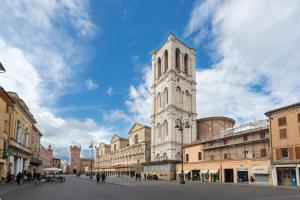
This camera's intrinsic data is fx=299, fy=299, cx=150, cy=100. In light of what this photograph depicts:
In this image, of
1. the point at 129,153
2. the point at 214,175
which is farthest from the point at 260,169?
the point at 129,153

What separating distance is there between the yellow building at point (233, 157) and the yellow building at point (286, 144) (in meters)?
1.85

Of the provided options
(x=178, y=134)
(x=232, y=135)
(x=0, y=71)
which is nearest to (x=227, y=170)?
(x=232, y=135)

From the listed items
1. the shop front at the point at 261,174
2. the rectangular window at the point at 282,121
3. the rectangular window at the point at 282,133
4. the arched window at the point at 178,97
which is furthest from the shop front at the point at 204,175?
the arched window at the point at 178,97

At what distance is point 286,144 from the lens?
37438 millimetres

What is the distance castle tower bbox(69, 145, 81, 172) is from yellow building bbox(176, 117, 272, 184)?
11984cm

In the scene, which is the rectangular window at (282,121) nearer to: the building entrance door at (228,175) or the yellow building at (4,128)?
the building entrance door at (228,175)

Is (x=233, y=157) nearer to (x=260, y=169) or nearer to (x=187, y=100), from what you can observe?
(x=260, y=169)

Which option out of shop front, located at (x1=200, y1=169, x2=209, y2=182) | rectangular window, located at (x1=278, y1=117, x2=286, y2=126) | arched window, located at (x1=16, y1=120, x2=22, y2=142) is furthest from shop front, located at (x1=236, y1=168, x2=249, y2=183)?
arched window, located at (x1=16, y1=120, x2=22, y2=142)

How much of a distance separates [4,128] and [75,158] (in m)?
144

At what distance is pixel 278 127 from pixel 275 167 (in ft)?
17.0

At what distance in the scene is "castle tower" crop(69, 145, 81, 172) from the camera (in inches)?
6767

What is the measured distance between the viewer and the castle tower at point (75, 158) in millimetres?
171875

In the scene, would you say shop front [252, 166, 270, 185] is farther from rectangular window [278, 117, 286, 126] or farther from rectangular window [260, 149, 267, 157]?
rectangular window [278, 117, 286, 126]

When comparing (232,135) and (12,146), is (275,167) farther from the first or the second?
(12,146)
